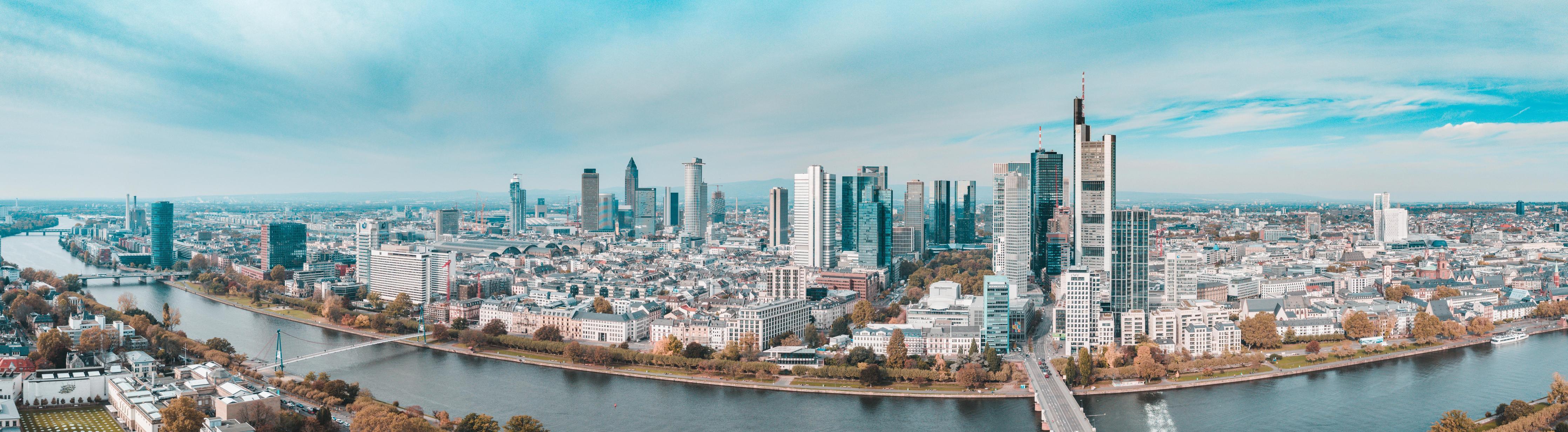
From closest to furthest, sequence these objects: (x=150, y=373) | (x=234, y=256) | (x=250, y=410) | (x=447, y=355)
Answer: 1. (x=250, y=410)
2. (x=150, y=373)
3. (x=447, y=355)
4. (x=234, y=256)

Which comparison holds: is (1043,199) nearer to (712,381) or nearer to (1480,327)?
(1480,327)

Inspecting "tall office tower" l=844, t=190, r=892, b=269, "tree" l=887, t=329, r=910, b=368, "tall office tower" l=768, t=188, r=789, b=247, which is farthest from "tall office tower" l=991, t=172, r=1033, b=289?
"tall office tower" l=768, t=188, r=789, b=247

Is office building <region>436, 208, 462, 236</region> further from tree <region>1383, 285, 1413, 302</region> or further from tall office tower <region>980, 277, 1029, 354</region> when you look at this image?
tree <region>1383, 285, 1413, 302</region>

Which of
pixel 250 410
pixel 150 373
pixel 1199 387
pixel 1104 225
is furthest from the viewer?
pixel 1104 225

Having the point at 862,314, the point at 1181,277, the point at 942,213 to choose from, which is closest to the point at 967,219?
the point at 942,213

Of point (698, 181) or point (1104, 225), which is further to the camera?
point (698, 181)

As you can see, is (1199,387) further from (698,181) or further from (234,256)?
(698,181)

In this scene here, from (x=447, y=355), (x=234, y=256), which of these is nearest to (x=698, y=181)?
(x=234, y=256)
